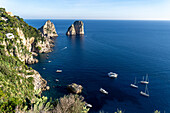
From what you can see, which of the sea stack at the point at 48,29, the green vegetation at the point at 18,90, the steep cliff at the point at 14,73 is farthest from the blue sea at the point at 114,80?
A: the sea stack at the point at 48,29

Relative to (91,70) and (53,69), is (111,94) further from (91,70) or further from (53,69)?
(53,69)

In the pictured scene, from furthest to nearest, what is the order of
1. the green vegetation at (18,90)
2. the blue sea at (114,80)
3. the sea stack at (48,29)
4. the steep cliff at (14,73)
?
the sea stack at (48,29)
the blue sea at (114,80)
the steep cliff at (14,73)
the green vegetation at (18,90)

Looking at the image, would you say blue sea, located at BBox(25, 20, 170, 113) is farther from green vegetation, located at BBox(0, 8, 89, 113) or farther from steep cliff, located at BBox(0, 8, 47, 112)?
green vegetation, located at BBox(0, 8, 89, 113)

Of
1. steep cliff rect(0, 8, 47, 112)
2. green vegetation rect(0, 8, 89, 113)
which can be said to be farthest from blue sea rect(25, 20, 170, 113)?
green vegetation rect(0, 8, 89, 113)

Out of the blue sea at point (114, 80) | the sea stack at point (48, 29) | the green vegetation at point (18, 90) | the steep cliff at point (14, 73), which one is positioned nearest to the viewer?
the green vegetation at point (18, 90)

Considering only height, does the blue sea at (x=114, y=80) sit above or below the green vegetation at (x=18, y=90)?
below

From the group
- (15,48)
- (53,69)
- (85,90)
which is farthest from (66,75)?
(15,48)

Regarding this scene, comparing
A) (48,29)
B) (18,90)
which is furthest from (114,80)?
(48,29)

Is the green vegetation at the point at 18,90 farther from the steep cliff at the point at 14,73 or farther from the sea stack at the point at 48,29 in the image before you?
the sea stack at the point at 48,29

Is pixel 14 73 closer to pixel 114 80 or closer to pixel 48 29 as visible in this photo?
pixel 114 80

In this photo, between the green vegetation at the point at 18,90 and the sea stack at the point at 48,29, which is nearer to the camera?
the green vegetation at the point at 18,90

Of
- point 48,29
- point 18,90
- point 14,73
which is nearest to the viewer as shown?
point 18,90
